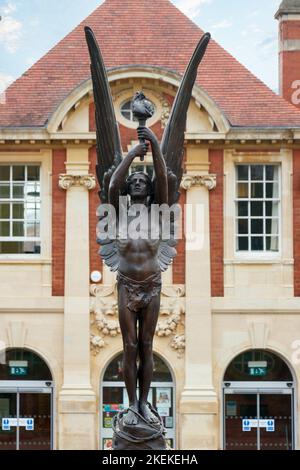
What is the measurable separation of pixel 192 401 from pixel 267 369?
6.33 feet

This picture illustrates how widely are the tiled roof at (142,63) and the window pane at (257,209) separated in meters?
1.86

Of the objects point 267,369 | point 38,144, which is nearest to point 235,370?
A: point 267,369

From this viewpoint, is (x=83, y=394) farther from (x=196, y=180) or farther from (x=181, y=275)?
(x=196, y=180)

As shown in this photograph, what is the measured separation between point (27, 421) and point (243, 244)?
6.50 m

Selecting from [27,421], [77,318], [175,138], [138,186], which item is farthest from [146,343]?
[27,421]

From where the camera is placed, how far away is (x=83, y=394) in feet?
88.5

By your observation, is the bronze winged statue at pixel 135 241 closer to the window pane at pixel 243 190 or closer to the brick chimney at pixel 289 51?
the window pane at pixel 243 190

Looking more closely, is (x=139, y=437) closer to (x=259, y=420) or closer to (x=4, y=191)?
(x=259, y=420)

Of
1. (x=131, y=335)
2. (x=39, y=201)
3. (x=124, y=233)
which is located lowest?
(x=131, y=335)

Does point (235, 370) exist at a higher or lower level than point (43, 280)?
lower

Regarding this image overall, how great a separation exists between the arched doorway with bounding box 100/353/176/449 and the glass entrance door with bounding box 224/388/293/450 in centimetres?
129

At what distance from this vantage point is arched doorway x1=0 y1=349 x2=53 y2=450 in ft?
89.1

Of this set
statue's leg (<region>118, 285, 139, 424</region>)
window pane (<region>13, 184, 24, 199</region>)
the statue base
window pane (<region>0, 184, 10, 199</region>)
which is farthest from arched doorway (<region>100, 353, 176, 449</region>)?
the statue base

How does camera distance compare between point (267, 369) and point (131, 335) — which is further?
point (267, 369)
